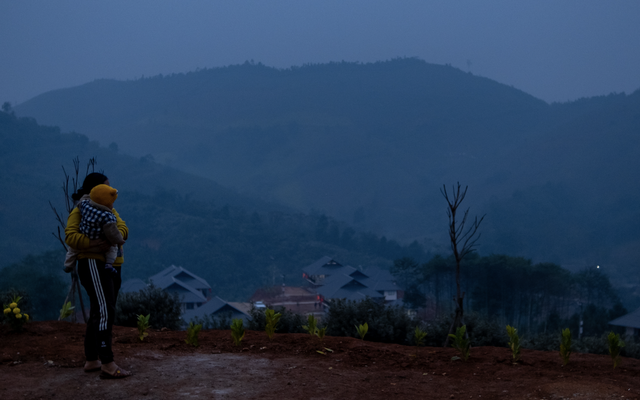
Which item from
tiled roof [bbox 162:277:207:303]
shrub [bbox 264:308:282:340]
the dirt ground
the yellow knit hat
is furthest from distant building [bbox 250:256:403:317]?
the yellow knit hat

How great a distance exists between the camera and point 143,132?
17200cm

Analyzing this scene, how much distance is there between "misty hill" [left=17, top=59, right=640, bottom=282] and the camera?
101375mm

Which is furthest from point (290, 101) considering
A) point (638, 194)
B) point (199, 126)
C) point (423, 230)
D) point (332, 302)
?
point (332, 302)

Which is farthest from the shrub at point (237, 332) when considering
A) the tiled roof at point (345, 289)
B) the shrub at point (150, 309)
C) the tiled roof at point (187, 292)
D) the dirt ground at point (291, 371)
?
the tiled roof at point (345, 289)

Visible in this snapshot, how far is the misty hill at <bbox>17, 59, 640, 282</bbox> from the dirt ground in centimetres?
8521

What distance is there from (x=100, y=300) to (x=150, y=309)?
4.35m

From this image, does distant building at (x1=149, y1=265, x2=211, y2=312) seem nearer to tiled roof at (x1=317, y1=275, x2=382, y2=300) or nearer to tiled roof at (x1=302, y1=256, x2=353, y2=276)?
tiled roof at (x1=317, y1=275, x2=382, y2=300)

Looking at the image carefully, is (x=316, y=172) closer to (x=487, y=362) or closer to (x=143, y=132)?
(x=143, y=132)

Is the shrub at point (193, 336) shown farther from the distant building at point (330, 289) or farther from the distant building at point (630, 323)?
the distant building at point (330, 289)

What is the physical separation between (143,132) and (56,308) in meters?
145

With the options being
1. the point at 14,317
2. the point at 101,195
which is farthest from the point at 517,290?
the point at 101,195

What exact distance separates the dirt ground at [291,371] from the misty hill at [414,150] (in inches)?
3355

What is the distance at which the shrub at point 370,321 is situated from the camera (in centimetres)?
746

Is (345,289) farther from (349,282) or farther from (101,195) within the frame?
(101,195)
